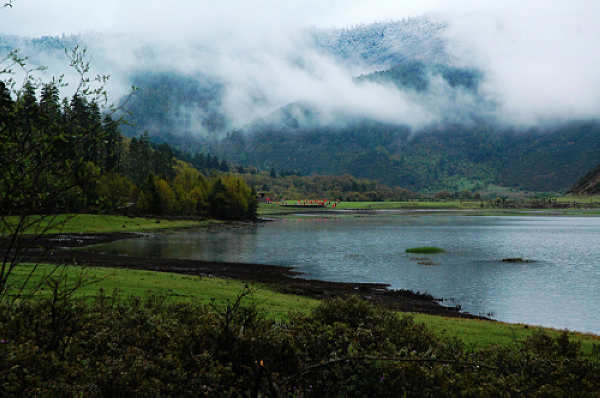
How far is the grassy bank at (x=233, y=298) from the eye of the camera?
22.0 meters

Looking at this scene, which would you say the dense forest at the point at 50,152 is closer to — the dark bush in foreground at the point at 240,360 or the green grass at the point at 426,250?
the dark bush in foreground at the point at 240,360

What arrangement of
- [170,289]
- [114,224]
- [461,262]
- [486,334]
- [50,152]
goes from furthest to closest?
[114,224] → [461,262] → [170,289] → [486,334] → [50,152]

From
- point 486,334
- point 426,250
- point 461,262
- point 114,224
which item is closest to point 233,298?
point 486,334

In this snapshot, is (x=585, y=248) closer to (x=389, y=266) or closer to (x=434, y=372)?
(x=389, y=266)

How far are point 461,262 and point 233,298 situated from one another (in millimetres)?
46943

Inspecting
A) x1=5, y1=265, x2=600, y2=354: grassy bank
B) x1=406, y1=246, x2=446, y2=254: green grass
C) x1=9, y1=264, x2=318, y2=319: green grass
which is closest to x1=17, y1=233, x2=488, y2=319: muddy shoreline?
x1=9, y1=264, x2=318, y2=319: green grass

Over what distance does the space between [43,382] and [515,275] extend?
2298 inches

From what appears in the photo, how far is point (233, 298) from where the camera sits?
31.2 meters

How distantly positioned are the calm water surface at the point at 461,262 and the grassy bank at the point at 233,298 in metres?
11.7

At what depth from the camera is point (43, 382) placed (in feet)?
28.4

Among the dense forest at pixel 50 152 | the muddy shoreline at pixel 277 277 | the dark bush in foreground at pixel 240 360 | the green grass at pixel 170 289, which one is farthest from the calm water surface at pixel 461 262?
the dense forest at pixel 50 152

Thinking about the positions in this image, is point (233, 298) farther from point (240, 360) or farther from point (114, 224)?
point (114, 224)

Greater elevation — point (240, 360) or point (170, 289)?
point (240, 360)

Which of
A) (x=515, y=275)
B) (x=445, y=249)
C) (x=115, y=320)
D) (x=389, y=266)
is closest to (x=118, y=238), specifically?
(x=389, y=266)
